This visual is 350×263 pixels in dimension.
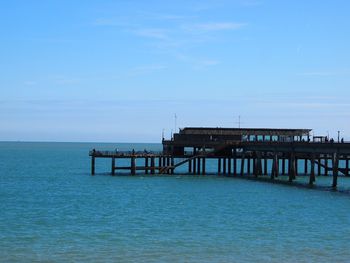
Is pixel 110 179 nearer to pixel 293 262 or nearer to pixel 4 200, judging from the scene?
pixel 4 200

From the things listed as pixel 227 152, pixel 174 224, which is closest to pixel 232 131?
pixel 227 152

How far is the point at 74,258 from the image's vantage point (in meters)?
31.9

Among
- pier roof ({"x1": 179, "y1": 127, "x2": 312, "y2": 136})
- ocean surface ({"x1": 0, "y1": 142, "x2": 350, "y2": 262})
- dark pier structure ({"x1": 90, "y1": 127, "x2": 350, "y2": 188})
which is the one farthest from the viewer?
pier roof ({"x1": 179, "y1": 127, "x2": 312, "y2": 136})

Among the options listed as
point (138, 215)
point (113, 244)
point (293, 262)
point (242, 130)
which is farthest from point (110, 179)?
point (293, 262)

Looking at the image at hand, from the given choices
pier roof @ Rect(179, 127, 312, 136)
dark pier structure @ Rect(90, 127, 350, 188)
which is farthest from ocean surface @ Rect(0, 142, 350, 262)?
pier roof @ Rect(179, 127, 312, 136)

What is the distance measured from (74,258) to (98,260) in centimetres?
122

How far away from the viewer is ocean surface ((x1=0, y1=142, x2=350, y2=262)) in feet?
110

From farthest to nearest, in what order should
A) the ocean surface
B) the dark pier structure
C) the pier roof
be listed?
1. the pier roof
2. the dark pier structure
3. the ocean surface

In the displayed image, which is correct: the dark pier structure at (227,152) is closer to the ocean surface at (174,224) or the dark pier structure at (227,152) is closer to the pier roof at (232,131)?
the pier roof at (232,131)

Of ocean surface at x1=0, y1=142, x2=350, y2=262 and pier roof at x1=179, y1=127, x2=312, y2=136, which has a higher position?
pier roof at x1=179, y1=127, x2=312, y2=136

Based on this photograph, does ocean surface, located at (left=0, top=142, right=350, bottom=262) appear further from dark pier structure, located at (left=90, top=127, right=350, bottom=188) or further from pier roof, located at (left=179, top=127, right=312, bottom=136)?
pier roof, located at (left=179, top=127, right=312, bottom=136)

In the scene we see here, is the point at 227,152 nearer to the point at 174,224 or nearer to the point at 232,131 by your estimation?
the point at 232,131

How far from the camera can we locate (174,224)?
142 feet

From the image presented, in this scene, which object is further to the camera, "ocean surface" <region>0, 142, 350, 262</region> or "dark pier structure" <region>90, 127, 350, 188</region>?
"dark pier structure" <region>90, 127, 350, 188</region>
